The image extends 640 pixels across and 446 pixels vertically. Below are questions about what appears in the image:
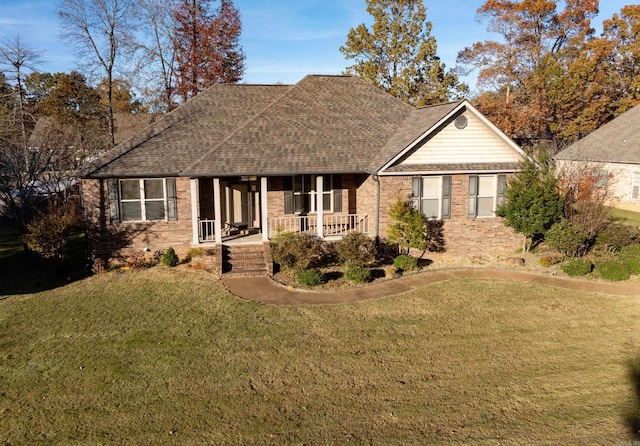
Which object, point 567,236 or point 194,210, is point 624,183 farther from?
point 194,210

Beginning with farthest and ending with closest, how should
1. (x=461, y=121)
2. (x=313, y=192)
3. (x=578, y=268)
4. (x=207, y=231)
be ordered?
(x=313, y=192), (x=207, y=231), (x=461, y=121), (x=578, y=268)

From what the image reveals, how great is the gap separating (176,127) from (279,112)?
14.8 ft

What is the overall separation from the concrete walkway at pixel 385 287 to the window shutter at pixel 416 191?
3.05m

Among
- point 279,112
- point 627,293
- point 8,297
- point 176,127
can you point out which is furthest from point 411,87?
point 8,297

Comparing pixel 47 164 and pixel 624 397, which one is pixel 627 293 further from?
pixel 47 164

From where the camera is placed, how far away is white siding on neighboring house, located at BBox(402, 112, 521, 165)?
61.0ft

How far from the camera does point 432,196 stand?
19.0m

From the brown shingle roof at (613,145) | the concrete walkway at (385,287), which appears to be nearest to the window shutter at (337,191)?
the concrete walkway at (385,287)

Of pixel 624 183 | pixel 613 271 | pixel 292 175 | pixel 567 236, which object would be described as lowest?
pixel 613 271

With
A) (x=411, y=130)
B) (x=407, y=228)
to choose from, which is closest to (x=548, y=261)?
(x=407, y=228)

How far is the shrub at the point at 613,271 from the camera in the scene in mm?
16047

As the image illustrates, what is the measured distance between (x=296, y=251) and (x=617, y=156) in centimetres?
2711

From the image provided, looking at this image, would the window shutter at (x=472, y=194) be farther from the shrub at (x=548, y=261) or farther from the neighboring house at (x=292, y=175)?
the shrub at (x=548, y=261)

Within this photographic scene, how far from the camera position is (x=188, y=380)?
944cm
